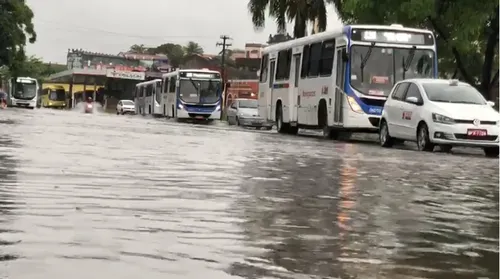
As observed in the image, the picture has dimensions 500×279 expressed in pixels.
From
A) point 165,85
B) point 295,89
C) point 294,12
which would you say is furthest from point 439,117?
point 165,85

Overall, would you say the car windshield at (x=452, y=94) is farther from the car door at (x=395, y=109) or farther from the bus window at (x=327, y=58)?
the bus window at (x=327, y=58)

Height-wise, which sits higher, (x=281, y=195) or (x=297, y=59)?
(x=297, y=59)

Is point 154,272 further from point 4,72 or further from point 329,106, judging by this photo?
point 4,72

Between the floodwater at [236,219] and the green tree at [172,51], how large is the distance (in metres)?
118

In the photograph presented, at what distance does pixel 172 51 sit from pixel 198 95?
321ft

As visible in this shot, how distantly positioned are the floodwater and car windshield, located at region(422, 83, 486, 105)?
6235mm

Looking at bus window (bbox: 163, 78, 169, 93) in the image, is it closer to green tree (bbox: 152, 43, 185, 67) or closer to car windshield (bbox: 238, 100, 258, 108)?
car windshield (bbox: 238, 100, 258, 108)

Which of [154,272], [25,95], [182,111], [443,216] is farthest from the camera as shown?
[25,95]

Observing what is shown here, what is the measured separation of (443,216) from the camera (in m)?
7.67

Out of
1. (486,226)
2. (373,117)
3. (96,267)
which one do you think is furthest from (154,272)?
(373,117)

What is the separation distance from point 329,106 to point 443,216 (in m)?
16.3

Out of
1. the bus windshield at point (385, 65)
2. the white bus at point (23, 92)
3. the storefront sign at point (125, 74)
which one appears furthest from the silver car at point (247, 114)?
the storefront sign at point (125, 74)

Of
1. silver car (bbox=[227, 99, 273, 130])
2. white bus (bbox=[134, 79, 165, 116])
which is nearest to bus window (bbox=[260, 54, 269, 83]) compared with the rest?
silver car (bbox=[227, 99, 273, 130])

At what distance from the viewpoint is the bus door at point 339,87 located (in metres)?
22.9
